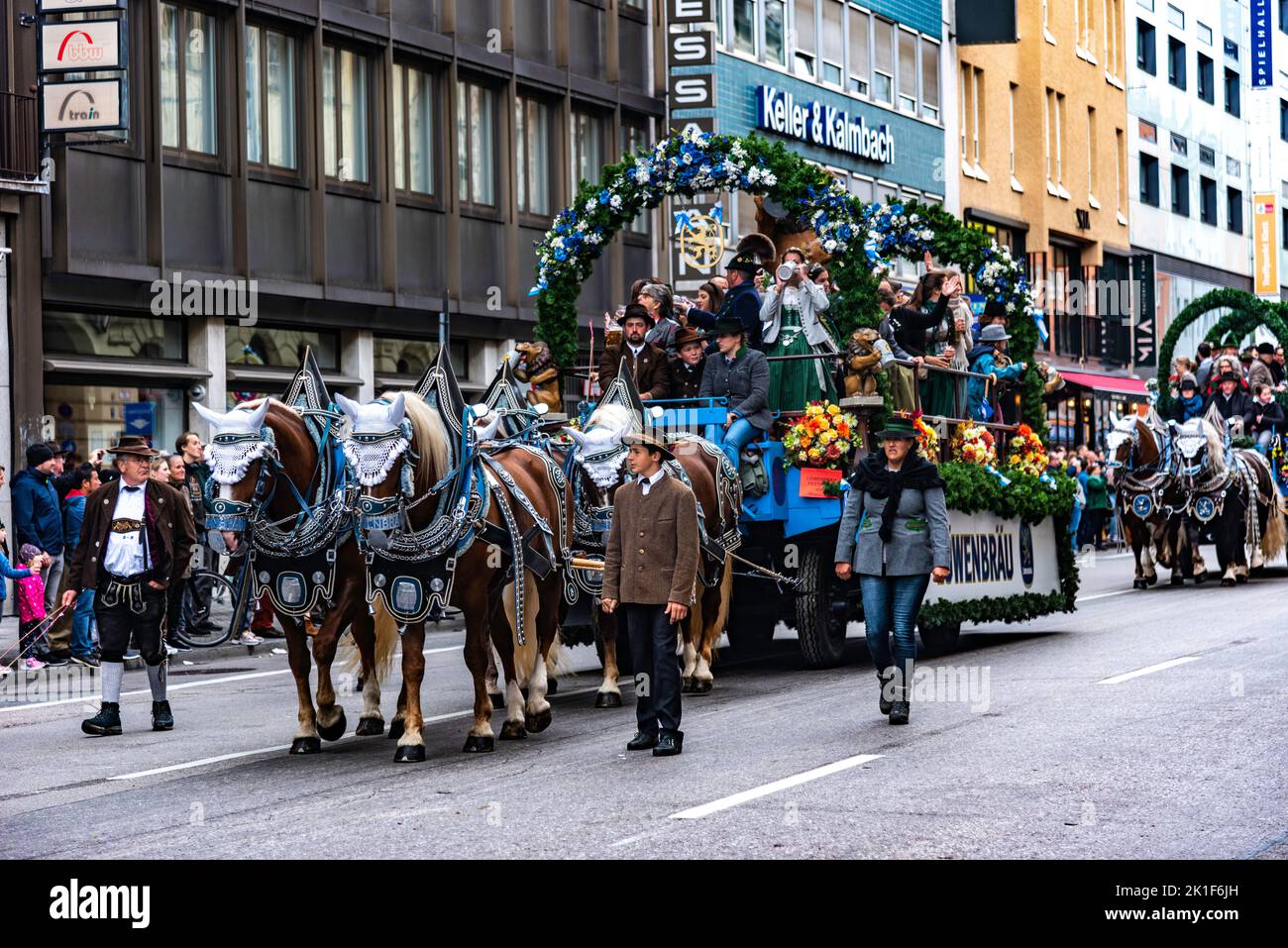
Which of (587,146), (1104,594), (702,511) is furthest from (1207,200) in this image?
(702,511)

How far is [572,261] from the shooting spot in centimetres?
1783

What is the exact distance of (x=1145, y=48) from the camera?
59.2m

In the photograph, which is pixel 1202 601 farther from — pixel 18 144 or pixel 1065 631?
pixel 18 144

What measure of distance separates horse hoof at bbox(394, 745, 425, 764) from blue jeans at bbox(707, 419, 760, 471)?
4.75 meters

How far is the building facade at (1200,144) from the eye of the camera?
58.9 metres

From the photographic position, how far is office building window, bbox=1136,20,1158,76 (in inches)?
2306

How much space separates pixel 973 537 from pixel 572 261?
13.9 feet

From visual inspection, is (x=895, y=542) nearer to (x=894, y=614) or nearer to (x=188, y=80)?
(x=894, y=614)

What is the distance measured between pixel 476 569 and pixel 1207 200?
5733cm

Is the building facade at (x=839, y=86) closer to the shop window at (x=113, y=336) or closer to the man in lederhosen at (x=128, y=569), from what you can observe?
the shop window at (x=113, y=336)

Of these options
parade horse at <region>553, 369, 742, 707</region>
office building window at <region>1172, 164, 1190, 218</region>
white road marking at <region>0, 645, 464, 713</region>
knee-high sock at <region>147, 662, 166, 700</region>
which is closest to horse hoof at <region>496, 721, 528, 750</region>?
parade horse at <region>553, 369, 742, 707</region>

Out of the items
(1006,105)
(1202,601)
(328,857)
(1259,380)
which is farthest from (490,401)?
(1006,105)

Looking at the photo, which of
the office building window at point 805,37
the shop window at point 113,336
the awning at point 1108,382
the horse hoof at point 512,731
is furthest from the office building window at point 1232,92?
the horse hoof at point 512,731

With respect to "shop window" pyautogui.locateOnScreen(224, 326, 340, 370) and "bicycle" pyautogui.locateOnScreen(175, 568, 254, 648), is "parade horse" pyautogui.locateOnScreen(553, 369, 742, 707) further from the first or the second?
"shop window" pyautogui.locateOnScreen(224, 326, 340, 370)
